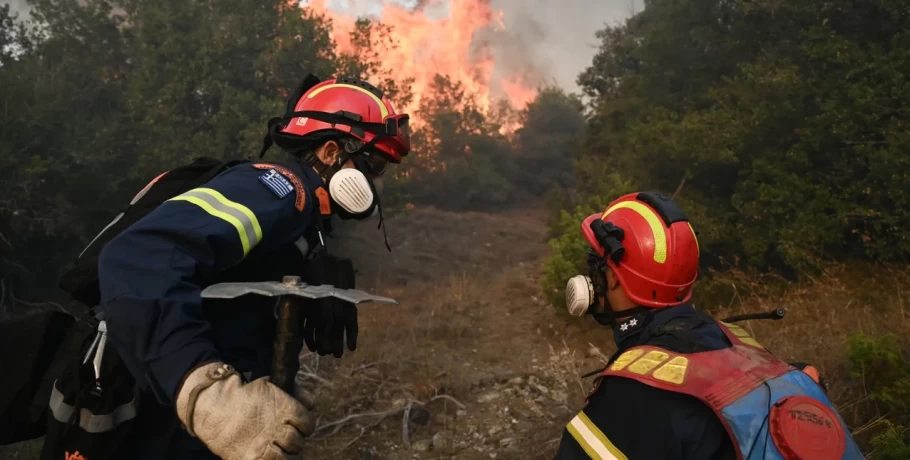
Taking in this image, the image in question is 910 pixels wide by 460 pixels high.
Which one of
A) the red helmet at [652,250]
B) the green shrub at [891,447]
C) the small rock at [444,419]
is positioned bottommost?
the small rock at [444,419]

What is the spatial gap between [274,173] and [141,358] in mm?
653

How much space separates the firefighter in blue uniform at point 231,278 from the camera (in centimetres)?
122

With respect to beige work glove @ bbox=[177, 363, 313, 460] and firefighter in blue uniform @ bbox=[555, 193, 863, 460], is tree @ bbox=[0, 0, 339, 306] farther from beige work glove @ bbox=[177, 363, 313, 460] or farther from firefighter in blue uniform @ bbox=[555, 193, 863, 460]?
firefighter in blue uniform @ bbox=[555, 193, 863, 460]

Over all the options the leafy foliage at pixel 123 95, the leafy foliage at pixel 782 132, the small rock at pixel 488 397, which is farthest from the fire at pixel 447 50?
the small rock at pixel 488 397

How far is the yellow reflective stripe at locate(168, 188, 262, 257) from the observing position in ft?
4.69

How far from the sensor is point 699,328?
5.89 feet

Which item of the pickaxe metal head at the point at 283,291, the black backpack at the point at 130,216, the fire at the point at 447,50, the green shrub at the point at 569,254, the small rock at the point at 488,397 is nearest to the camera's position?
the pickaxe metal head at the point at 283,291

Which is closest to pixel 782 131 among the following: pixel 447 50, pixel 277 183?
pixel 277 183

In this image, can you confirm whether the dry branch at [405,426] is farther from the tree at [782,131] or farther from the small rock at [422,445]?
the tree at [782,131]

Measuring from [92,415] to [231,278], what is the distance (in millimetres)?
594

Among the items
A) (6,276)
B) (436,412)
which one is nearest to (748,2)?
(436,412)

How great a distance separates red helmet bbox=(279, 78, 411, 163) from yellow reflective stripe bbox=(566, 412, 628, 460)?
1352mm

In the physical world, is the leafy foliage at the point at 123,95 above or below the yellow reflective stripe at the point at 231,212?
above

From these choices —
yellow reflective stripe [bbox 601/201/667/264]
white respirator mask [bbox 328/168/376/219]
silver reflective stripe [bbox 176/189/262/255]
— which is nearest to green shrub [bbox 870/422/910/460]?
yellow reflective stripe [bbox 601/201/667/264]
